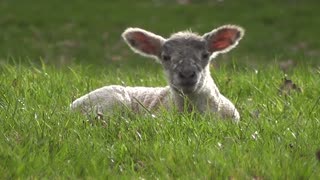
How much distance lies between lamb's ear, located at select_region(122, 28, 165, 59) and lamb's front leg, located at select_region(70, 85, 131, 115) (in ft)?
1.73

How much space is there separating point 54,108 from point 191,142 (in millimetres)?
1745

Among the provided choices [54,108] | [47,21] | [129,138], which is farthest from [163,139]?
[47,21]

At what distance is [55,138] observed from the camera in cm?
718

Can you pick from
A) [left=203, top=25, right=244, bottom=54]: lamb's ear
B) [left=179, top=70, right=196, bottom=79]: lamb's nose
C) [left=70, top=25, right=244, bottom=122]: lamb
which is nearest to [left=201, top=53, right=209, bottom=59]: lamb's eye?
[left=70, top=25, right=244, bottom=122]: lamb

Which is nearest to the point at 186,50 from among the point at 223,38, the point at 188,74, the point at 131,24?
the point at 188,74

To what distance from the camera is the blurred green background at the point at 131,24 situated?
86.2 feet

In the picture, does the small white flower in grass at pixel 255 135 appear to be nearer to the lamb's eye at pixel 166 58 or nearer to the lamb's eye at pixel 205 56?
the lamb's eye at pixel 205 56

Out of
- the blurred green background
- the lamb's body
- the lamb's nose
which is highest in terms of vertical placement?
the lamb's nose

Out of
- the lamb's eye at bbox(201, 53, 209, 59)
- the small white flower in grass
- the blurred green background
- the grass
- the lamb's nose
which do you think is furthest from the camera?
the blurred green background

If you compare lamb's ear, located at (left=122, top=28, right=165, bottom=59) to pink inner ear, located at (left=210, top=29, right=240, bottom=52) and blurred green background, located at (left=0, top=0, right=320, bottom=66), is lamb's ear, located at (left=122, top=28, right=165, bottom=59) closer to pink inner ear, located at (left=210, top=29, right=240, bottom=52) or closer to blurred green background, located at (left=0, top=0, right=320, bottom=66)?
pink inner ear, located at (left=210, top=29, right=240, bottom=52)

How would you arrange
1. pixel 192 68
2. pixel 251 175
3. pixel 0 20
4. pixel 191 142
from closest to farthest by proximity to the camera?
pixel 251 175 < pixel 191 142 < pixel 192 68 < pixel 0 20

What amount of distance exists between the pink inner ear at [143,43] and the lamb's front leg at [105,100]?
53 cm

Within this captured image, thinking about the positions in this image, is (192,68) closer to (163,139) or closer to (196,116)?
(196,116)

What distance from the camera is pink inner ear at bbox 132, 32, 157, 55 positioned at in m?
9.66
